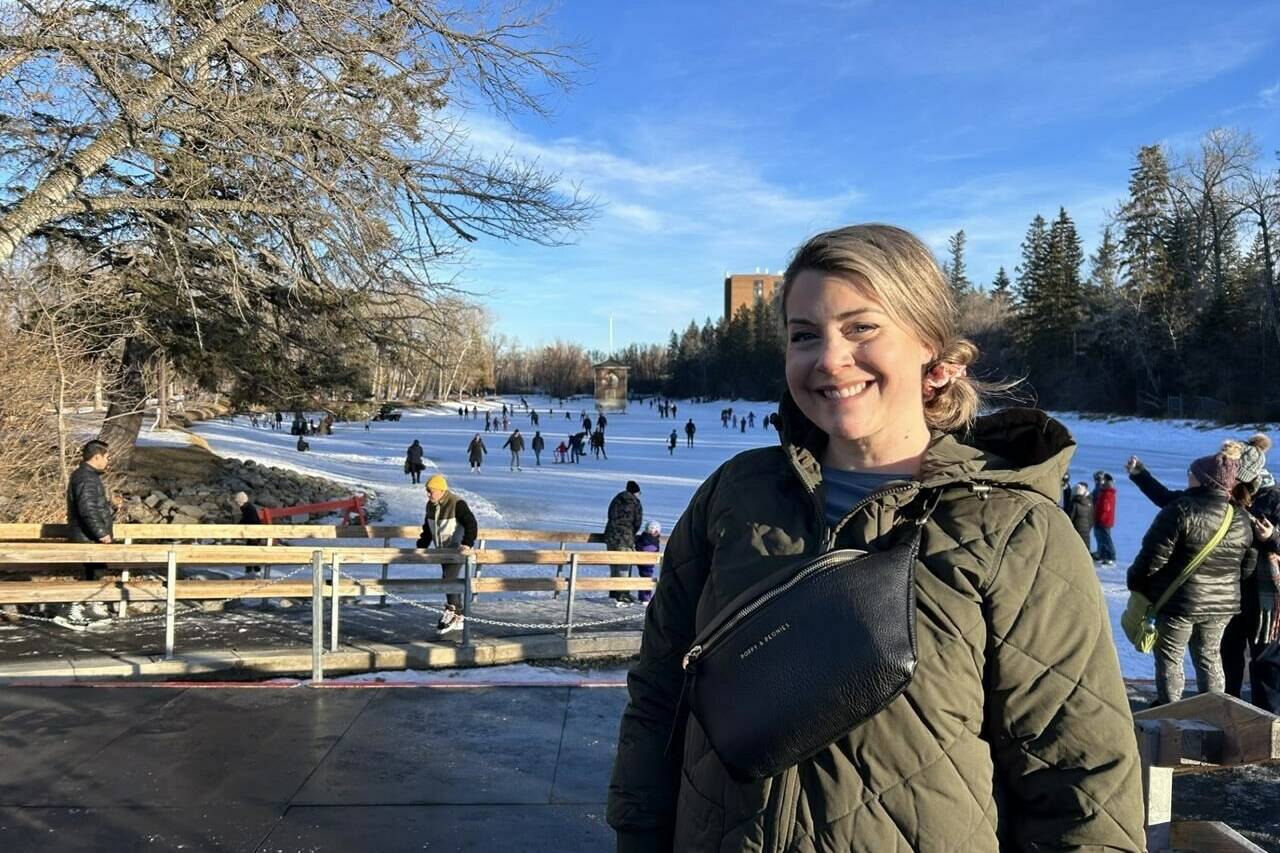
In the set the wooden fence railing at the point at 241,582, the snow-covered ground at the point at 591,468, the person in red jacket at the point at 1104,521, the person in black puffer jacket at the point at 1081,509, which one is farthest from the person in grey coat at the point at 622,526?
the person in red jacket at the point at 1104,521

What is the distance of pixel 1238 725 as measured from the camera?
2342mm

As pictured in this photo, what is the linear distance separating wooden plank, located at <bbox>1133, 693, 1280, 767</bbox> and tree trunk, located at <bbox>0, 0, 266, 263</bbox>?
11.0m

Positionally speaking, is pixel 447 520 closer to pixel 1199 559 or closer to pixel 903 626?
pixel 1199 559

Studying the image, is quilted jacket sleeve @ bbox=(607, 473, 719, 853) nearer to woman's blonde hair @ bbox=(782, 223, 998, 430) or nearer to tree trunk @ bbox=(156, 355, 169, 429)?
woman's blonde hair @ bbox=(782, 223, 998, 430)

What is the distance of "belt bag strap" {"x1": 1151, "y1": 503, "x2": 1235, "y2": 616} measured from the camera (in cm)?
526

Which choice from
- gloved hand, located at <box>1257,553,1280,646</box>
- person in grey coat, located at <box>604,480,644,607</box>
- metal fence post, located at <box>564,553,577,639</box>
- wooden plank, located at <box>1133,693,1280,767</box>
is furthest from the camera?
person in grey coat, located at <box>604,480,644,607</box>

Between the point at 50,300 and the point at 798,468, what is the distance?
13793 millimetres

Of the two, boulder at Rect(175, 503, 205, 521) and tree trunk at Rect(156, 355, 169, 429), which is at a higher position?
tree trunk at Rect(156, 355, 169, 429)

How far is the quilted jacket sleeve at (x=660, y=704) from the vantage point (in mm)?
1729

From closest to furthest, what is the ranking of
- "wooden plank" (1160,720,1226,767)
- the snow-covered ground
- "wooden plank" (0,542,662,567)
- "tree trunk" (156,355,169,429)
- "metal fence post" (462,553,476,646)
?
"wooden plank" (1160,720,1226,767) → "wooden plank" (0,542,662,567) → "metal fence post" (462,553,476,646) → "tree trunk" (156,355,169,429) → the snow-covered ground

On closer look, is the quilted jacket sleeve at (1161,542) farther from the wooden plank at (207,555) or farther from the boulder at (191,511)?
the boulder at (191,511)

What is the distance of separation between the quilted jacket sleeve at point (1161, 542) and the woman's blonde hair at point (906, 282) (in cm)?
444

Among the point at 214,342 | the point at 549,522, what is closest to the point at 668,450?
the point at 549,522

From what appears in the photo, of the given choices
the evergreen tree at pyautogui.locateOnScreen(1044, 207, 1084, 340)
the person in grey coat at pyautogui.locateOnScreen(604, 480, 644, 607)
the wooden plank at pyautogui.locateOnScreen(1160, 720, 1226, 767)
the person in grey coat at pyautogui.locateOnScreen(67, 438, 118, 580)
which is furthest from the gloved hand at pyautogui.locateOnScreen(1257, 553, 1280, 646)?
the evergreen tree at pyautogui.locateOnScreen(1044, 207, 1084, 340)
